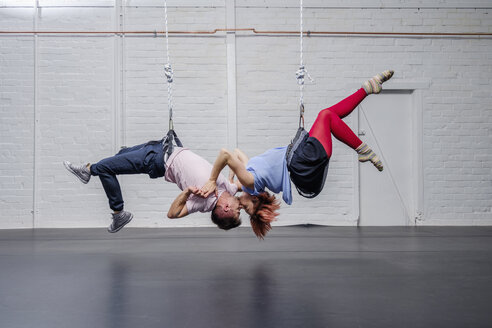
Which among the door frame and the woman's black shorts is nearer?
the woman's black shorts

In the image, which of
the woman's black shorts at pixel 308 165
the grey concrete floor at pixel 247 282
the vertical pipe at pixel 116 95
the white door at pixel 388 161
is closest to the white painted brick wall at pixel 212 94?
the vertical pipe at pixel 116 95

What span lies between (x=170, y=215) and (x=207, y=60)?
3996 mm

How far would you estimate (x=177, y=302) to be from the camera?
8.14 ft

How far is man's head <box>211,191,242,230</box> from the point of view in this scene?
303cm

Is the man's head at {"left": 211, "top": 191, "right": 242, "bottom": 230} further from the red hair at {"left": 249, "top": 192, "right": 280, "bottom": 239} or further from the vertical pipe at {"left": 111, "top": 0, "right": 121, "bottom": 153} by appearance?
the vertical pipe at {"left": 111, "top": 0, "right": 121, "bottom": 153}

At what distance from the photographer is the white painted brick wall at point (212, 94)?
254 inches

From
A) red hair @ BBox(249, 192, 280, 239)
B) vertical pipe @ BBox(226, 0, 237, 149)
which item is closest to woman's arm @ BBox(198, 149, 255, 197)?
red hair @ BBox(249, 192, 280, 239)

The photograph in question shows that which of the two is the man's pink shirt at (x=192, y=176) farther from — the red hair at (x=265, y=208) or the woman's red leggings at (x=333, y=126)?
the woman's red leggings at (x=333, y=126)

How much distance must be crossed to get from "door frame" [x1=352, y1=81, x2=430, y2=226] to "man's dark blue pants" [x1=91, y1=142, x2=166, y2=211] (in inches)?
156

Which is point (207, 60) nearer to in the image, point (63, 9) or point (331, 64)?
point (331, 64)

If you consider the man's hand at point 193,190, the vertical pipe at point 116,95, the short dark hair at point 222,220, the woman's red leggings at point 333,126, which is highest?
the vertical pipe at point 116,95

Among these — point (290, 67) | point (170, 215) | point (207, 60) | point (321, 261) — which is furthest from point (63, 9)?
point (321, 261)

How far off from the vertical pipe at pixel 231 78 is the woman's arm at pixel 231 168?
11.6ft

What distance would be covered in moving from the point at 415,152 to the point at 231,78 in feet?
Result: 9.50
